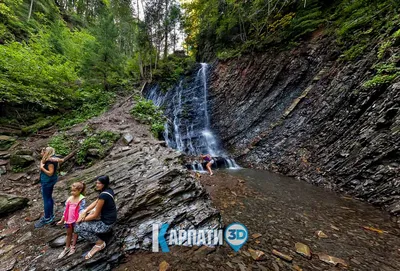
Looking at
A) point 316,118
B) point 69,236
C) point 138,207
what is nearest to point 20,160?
point 69,236

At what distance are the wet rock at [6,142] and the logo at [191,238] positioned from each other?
7.52 m

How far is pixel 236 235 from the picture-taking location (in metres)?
4.04

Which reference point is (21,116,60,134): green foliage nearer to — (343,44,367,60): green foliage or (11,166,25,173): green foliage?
(11,166,25,173): green foliage

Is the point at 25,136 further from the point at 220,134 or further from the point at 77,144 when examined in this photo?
the point at 220,134

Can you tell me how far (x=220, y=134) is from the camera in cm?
1400

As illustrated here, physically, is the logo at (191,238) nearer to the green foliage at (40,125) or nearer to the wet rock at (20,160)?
the wet rock at (20,160)

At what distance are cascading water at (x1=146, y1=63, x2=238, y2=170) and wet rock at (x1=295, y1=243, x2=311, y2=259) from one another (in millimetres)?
7311

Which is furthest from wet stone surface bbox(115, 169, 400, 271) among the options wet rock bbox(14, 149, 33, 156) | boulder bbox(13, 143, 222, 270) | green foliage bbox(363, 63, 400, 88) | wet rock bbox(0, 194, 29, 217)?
wet rock bbox(14, 149, 33, 156)

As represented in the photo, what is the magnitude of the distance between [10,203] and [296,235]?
7.32m

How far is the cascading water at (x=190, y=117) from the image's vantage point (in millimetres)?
13359

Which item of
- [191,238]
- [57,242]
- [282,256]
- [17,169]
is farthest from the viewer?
[17,169]

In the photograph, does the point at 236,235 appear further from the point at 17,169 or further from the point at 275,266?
the point at 17,169

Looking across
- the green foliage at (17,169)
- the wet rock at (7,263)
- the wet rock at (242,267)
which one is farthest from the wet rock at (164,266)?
the green foliage at (17,169)

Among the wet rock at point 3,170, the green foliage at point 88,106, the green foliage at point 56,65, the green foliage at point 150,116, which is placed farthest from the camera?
the green foliage at point 150,116
